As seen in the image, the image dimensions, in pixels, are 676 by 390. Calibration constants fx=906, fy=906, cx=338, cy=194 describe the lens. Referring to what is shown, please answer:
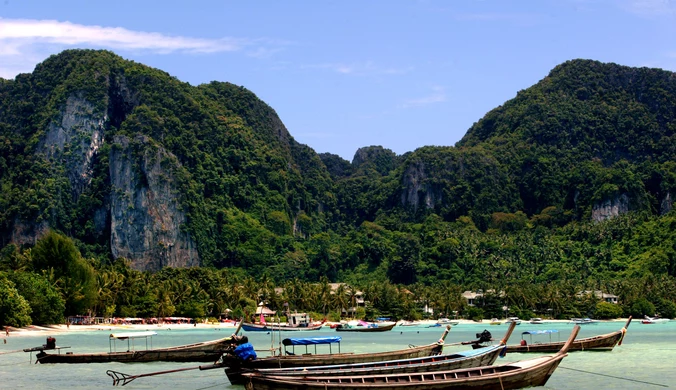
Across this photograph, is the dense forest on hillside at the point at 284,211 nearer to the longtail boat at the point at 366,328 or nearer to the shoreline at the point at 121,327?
the shoreline at the point at 121,327

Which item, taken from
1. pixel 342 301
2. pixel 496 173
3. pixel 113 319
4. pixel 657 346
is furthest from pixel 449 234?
pixel 657 346

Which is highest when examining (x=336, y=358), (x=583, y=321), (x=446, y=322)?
(x=336, y=358)

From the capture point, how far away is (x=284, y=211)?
592ft

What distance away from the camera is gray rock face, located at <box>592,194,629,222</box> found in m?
167

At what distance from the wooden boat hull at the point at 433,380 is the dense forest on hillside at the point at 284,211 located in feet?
246

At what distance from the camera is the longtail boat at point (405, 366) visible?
3306 cm

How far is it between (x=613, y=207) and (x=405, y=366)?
143 m

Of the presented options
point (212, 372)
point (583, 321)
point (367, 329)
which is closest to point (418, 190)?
point (583, 321)

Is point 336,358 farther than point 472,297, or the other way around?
point 472,297

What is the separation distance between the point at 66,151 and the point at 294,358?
126989 millimetres

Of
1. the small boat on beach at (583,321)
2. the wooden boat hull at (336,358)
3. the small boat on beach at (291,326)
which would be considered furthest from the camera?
the small boat on beach at (583,321)

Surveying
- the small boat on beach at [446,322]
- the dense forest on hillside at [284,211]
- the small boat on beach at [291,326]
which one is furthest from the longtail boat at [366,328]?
the dense forest on hillside at [284,211]

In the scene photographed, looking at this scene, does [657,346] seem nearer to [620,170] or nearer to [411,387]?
[411,387]

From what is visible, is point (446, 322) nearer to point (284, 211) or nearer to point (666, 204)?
point (284, 211)
